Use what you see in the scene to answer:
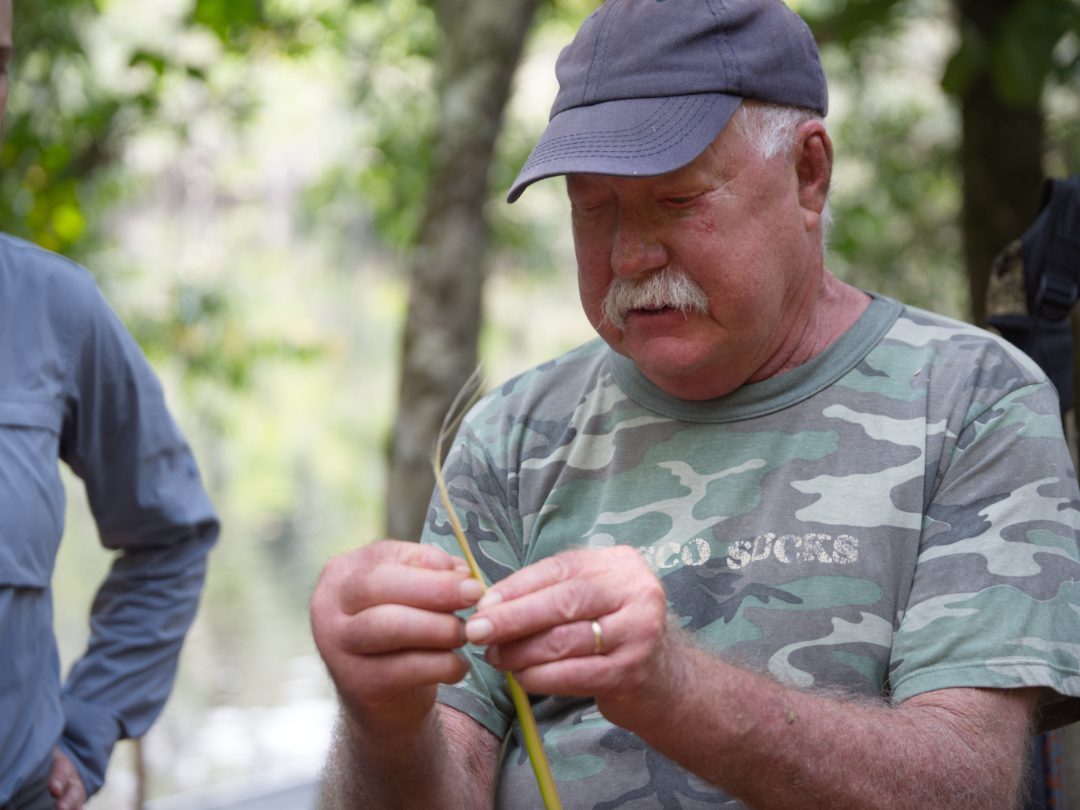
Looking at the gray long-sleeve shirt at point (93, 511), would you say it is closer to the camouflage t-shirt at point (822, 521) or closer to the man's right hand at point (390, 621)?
the camouflage t-shirt at point (822, 521)

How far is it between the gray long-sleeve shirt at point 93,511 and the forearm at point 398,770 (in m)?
0.64

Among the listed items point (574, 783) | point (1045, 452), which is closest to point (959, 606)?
point (1045, 452)

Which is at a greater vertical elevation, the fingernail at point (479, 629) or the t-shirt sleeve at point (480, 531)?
the fingernail at point (479, 629)

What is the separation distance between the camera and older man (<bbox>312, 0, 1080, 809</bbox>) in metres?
1.64

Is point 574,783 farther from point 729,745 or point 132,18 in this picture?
point 132,18

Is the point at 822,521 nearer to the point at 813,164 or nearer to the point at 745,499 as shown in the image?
the point at 745,499

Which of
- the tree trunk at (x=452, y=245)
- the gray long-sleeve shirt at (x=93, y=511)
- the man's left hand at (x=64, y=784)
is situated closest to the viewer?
the gray long-sleeve shirt at (x=93, y=511)

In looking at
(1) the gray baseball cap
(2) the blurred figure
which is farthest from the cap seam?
(2) the blurred figure

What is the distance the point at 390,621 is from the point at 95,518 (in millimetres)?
1274

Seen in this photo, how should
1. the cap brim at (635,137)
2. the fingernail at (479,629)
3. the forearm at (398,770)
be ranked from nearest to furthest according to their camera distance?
the fingernail at (479,629)
the forearm at (398,770)
the cap brim at (635,137)

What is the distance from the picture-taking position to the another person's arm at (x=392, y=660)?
1457 millimetres

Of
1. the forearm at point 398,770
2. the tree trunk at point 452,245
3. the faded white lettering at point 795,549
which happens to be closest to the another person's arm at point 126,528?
the forearm at point 398,770

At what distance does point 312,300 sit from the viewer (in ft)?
64.3

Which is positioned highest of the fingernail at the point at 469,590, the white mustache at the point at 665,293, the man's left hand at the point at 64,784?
the white mustache at the point at 665,293
